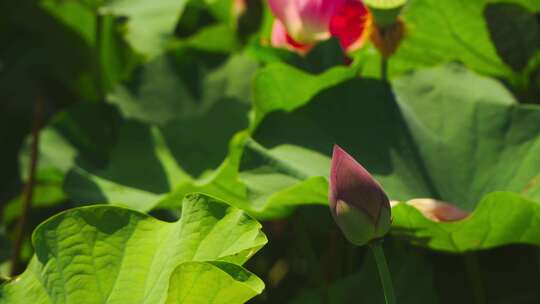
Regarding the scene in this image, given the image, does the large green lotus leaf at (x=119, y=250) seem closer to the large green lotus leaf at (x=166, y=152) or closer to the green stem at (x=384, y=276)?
the green stem at (x=384, y=276)

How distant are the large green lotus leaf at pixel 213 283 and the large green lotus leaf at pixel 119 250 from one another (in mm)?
53

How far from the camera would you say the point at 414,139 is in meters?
1.38

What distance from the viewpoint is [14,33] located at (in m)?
2.17

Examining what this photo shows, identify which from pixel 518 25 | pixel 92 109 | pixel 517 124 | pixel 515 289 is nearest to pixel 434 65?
pixel 518 25

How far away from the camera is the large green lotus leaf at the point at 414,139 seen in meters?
1.31

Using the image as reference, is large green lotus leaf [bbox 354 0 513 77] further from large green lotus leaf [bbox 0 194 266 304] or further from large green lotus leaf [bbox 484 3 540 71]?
large green lotus leaf [bbox 0 194 266 304]

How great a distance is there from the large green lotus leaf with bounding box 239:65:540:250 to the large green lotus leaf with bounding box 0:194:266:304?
223 millimetres

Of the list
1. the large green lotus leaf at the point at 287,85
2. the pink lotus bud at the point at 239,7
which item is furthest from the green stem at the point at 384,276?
the pink lotus bud at the point at 239,7

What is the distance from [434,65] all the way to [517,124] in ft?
0.89

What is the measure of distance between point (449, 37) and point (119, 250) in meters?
0.70

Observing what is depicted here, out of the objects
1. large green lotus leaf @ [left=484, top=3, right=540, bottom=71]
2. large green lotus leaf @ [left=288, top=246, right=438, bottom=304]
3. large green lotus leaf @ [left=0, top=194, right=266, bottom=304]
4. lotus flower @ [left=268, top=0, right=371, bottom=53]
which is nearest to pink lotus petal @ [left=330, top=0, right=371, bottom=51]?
lotus flower @ [left=268, top=0, right=371, bottom=53]

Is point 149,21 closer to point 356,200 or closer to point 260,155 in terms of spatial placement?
point 260,155

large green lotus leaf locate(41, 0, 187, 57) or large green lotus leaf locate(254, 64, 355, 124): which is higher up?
large green lotus leaf locate(254, 64, 355, 124)

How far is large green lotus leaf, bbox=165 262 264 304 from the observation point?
92 cm
